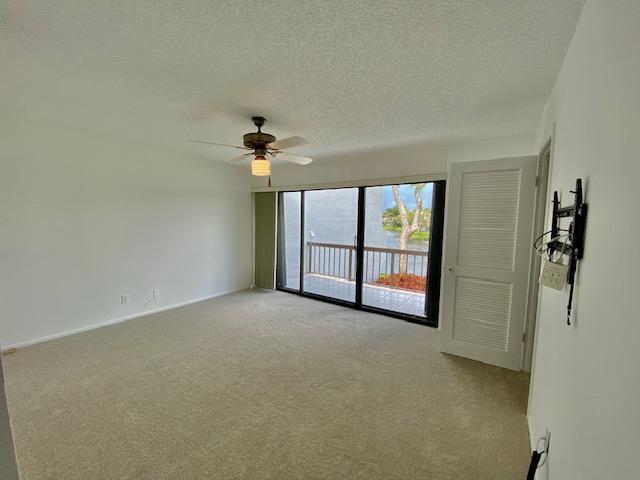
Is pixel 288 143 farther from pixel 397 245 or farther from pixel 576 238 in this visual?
pixel 397 245

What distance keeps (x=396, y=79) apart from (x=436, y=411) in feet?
7.53

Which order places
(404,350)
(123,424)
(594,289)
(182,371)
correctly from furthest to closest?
(404,350) → (182,371) → (123,424) → (594,289)

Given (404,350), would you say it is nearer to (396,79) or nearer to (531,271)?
(531,271)

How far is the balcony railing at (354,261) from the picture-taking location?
5062mm

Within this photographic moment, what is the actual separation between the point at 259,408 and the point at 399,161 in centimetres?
317

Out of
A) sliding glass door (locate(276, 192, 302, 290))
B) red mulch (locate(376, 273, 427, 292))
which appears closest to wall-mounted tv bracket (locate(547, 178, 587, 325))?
red mulch (locate(376, 273, 427, 292))

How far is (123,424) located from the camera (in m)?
1.80

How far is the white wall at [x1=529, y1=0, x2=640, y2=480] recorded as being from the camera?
2.06 feet

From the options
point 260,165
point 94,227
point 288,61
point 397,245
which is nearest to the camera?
point 288,61

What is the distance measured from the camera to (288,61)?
164 centimetres

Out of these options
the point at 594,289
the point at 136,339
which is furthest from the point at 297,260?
the point at 594,289

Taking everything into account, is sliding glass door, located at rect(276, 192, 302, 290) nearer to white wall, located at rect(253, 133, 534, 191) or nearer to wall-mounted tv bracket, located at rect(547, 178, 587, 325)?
white wall, located at rect(253, 133, 534, 191)

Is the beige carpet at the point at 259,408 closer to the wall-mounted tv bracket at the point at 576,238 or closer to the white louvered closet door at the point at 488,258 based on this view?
the white louvered closet door at the point at 488,258

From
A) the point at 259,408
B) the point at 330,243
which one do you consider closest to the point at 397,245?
the point at 330,243
